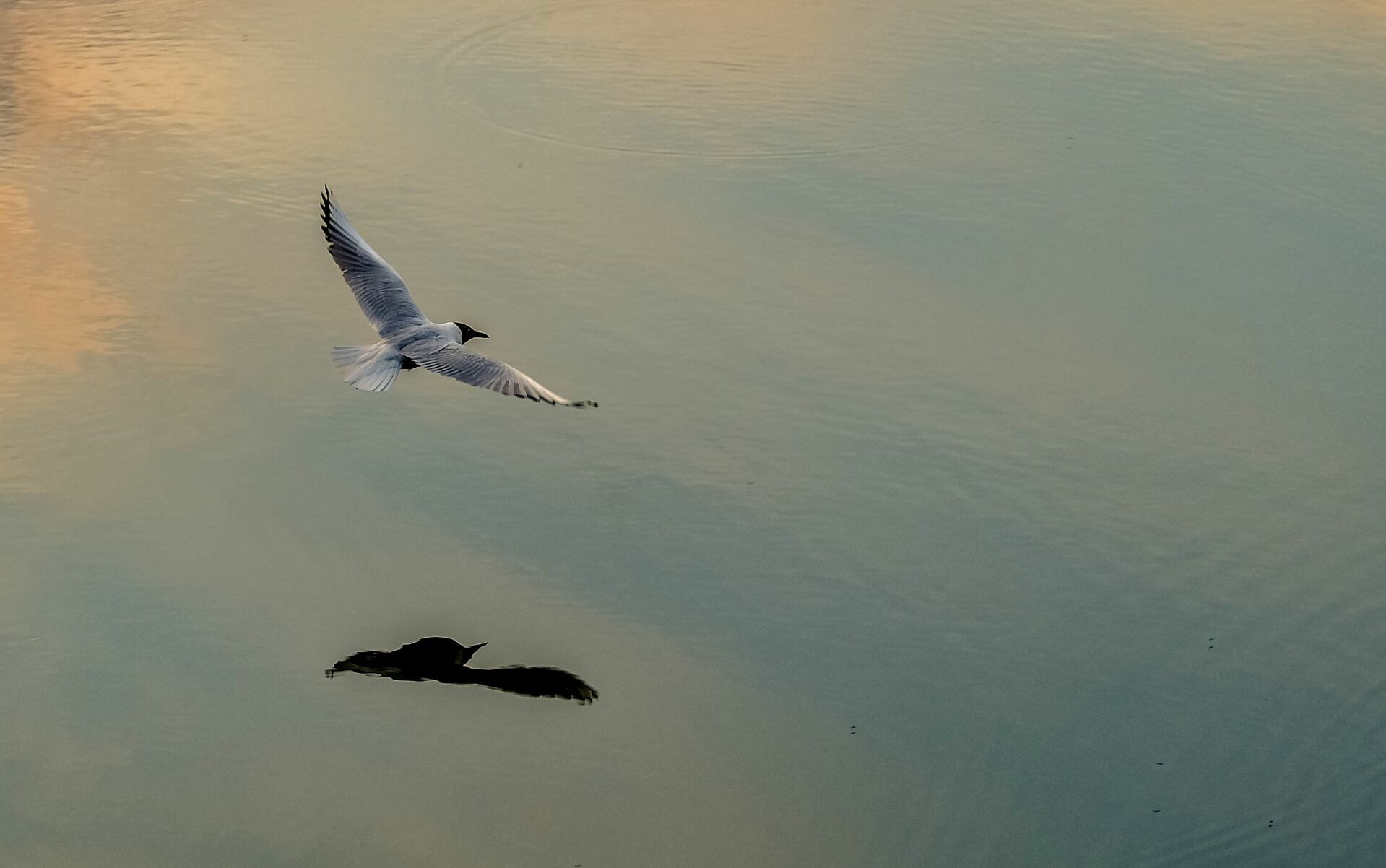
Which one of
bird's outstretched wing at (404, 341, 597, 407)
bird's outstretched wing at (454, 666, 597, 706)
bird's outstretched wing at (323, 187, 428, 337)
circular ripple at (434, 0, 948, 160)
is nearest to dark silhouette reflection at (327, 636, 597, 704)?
bird's outstretched wing at (454, 666, 597, 706)

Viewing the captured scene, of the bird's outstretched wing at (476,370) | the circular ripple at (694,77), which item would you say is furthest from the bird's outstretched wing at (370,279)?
the circular ripple at (694,77)

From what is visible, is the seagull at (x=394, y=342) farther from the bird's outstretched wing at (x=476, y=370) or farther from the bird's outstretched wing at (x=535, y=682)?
the bird's outstretched wing at (x=535, y=682)

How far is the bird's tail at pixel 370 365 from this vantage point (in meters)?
3.90

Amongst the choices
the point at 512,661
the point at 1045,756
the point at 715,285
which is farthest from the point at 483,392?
the point at 1045,756

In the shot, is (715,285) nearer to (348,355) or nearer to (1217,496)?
(348,355)

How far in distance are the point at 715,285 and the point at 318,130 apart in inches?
66.5

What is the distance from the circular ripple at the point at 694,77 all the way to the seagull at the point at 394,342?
1.23m

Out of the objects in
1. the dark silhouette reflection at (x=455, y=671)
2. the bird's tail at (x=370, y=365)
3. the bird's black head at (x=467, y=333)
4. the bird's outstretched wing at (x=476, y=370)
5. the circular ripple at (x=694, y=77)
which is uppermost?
the circular ripple at (x=694, y=77)

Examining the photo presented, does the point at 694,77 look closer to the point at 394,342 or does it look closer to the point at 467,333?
the point at 467,333

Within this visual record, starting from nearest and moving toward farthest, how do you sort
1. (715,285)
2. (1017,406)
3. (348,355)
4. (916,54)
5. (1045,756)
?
(1045,756), (348,355), (1017,406), (715,285), (916,54)

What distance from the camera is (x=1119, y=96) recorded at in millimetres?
5746

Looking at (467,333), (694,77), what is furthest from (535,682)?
(694,77)

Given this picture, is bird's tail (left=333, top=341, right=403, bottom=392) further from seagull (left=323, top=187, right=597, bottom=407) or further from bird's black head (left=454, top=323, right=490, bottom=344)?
bird's black head (left=454, top=323, right=490, bottom=344)

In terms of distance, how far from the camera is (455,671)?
3611mm
